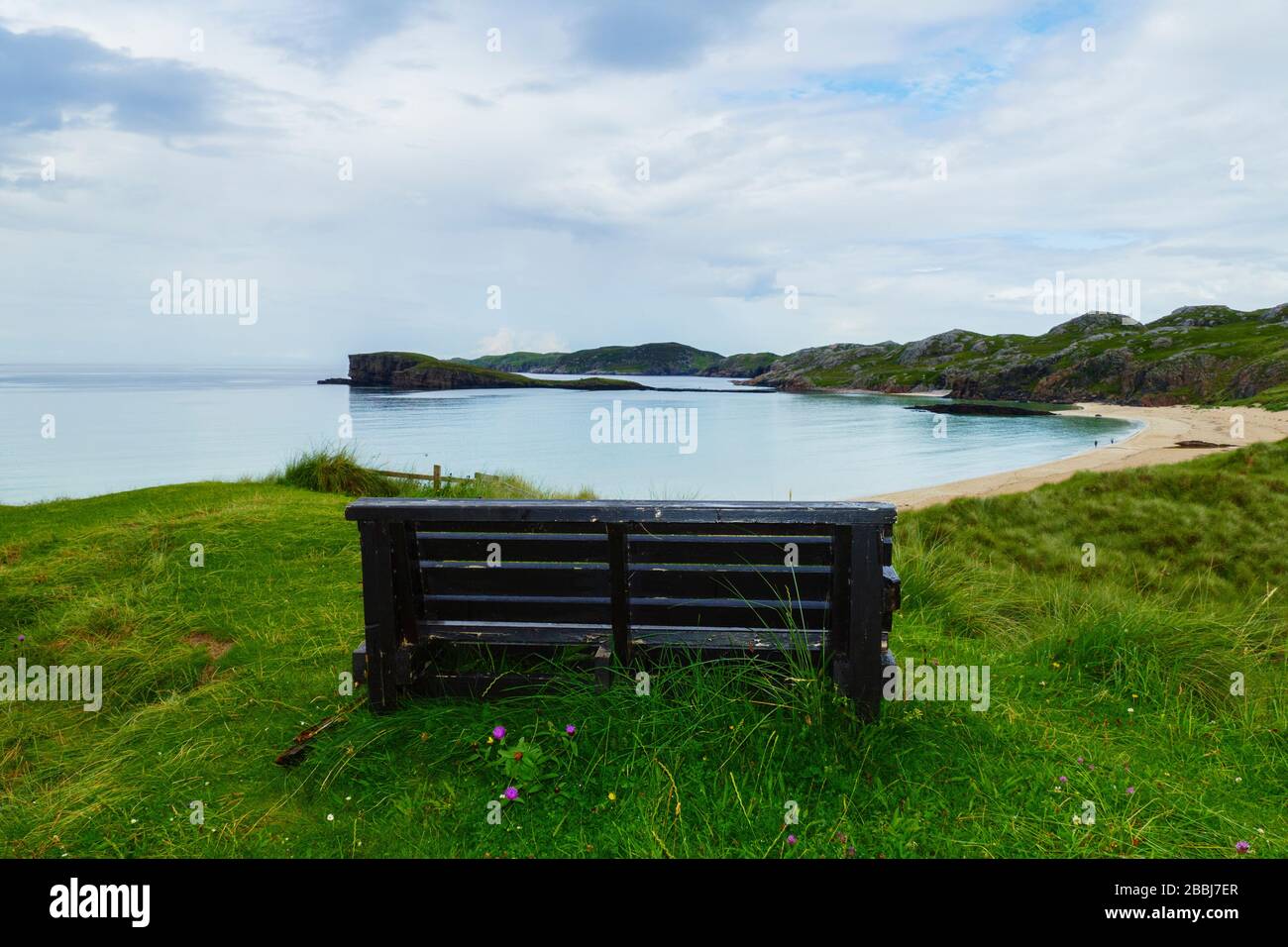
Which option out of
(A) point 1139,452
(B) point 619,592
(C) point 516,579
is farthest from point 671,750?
(A) point 1139,452

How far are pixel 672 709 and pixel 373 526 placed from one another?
200 centimetres

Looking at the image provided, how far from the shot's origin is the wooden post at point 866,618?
151 inches

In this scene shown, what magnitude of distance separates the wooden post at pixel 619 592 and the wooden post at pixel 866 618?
125 centimetres

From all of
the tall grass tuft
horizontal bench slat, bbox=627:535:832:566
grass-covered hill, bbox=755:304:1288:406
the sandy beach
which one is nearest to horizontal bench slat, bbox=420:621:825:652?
horizontal bench slat, bbox=627:535:832:566

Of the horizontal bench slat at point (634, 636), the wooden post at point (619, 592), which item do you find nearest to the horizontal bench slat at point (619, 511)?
the wooden post at point (619, 592)

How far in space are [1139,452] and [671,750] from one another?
4274cm

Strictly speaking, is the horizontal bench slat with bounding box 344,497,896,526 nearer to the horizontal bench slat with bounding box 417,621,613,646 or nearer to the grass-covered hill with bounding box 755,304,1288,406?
the horizontal bench slat with bounding box 417,621,613,646

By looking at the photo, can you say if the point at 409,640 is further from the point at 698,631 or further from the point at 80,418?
the point at 80,418

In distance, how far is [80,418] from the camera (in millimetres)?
112688

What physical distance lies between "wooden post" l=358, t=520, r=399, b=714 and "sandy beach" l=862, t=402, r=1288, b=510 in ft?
61.0

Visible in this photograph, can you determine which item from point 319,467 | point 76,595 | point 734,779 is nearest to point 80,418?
point 319,467

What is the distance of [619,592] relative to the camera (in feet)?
13.4
